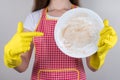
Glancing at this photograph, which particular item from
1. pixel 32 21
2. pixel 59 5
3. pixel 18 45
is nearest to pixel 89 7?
pixel 59 5

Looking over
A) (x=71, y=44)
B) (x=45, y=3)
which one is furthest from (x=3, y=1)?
(x=71, y=44)

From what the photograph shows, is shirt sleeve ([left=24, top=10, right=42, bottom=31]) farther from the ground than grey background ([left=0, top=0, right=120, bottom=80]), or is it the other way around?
shirt sleeve ([left=24, top=10, right=42, bottom=31])

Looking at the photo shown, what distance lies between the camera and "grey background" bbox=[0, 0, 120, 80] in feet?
4.24

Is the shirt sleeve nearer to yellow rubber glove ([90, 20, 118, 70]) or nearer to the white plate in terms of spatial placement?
the white plate

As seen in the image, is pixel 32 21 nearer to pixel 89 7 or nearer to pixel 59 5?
pixel 59 5

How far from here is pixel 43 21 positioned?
1043 mm

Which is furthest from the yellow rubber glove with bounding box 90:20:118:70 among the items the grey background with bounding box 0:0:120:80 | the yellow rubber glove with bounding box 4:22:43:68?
the grey background with bounding box 0:0:120:80

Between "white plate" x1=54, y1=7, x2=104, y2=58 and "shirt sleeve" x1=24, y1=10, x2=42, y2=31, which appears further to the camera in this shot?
"shirt sleeve" x1=24, y1=10, x2=42, y2=31

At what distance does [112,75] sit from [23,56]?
507mm

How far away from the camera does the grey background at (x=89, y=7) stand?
129cm

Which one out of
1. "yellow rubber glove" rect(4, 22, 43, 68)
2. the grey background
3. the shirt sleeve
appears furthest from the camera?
the grey background

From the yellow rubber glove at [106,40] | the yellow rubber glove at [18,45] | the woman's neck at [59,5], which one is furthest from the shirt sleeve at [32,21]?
the yellow rubber glove at [106,40]

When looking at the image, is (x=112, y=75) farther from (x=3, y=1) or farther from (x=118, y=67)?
(x=3, y=1)

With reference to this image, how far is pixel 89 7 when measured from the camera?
51.1 inches
